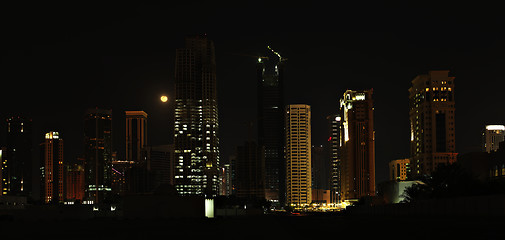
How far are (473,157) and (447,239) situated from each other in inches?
4140

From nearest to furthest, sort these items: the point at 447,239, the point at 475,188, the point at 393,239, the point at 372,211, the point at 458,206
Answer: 1. the point at 447,239
2. the point at 393,239
3. the point at 458,206
4. the point at 475,188
5. the point at 372,211

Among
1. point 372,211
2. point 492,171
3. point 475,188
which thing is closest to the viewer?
point 475,188

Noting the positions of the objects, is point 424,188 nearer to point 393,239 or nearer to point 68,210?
point 68,210

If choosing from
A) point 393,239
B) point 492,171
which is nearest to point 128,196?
point 492,171

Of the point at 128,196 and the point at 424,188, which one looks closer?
the point at 128,196

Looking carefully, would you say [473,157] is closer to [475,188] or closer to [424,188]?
[424,188]

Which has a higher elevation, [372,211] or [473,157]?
[473,157]

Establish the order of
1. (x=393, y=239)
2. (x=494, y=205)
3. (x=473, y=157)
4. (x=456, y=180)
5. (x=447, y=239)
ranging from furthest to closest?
(x=473, y=157), (x=456, y=180), (x=494, y=205), (x=393, y=239), (x=447, y=239)

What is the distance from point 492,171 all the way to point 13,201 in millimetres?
113207

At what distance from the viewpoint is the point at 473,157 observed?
133 metres

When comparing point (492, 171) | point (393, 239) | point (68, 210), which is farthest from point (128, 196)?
point (393, 239)

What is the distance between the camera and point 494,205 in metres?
65.1

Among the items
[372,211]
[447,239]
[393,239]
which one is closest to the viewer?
[447,239]

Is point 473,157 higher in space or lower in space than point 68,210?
higher
